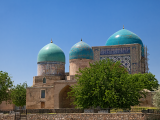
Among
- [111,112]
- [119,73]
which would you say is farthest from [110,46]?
[111,112]

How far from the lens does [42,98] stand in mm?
30656

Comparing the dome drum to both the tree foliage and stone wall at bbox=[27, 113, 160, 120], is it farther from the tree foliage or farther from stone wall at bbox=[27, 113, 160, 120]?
stone wall at bbox=[27, 113, 160, 120]

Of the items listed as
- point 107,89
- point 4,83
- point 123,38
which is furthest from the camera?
point 123,38

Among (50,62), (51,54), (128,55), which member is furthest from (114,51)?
(50,62)

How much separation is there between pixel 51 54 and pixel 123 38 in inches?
437

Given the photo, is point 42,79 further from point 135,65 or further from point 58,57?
point 135,65

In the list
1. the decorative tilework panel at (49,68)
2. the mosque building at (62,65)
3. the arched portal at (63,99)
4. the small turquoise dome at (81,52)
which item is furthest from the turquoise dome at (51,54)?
the arched portal at (63,99)

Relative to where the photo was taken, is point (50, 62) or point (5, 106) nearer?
point (50, 62)

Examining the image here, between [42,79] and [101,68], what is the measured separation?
426 inches

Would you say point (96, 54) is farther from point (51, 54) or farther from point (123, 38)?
point (51, 54)

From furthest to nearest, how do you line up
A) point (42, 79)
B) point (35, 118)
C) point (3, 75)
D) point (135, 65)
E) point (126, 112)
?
point (135, 65), point (42, 79), point (3, 75), point (35, 118), point (126, 112)

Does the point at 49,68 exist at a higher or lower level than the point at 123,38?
lower

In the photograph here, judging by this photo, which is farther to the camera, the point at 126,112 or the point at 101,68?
Result: the point at 101,68

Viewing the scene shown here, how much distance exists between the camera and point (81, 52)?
32406mm
